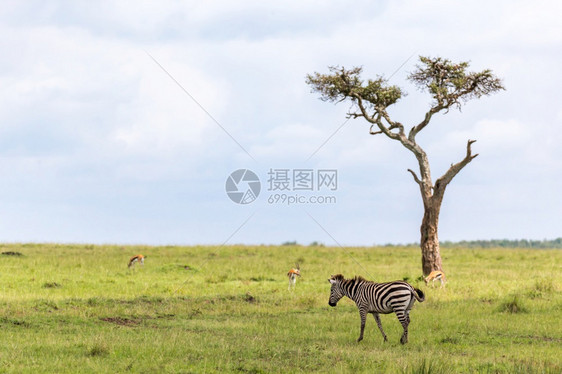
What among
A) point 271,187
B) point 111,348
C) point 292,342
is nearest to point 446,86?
point 271,187

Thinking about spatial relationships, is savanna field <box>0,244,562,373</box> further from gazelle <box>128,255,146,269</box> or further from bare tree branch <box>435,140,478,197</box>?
bare tree branch <box>435,140,478,197</box>

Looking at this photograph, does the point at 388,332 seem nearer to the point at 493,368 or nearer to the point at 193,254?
the point at 493,368

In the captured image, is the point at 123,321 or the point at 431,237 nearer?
the point at 123,321

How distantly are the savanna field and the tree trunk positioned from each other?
997 millimetres

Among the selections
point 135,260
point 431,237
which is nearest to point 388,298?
point 431,237

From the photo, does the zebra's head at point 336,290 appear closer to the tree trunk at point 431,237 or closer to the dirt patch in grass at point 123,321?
the dirt patch in grass at point 123,321

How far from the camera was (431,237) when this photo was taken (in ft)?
88.1

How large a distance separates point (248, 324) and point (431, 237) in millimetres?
13671

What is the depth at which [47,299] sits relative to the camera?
18797 millimetres

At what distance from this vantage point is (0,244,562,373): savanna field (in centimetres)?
1062

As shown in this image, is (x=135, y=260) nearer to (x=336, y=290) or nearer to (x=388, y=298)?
(x=336, y=290)

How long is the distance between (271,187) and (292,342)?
1251cm

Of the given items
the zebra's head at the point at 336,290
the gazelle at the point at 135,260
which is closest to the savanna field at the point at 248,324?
the gazelle at the point at 135,260

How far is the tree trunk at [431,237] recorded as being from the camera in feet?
87.4
